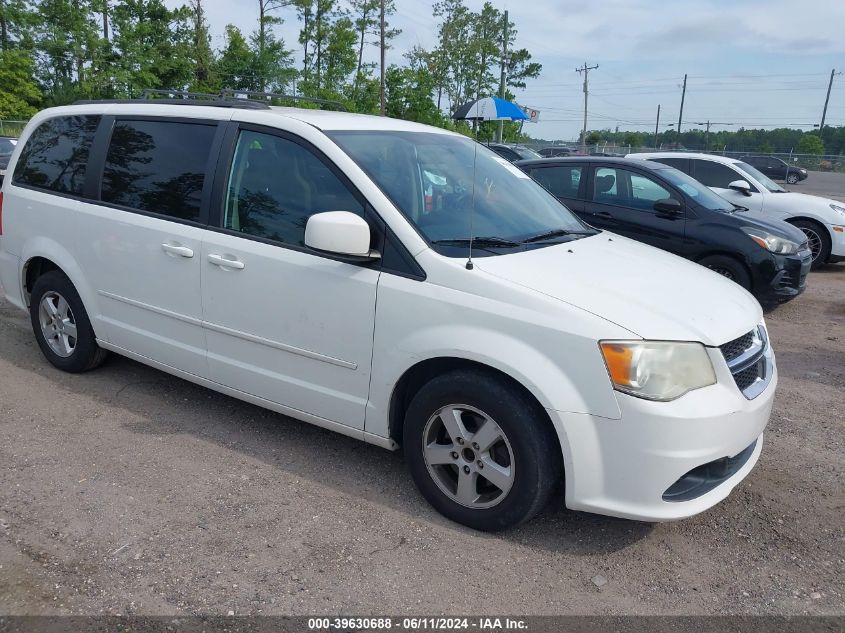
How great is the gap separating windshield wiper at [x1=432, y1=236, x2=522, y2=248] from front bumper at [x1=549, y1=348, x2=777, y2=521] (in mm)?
948

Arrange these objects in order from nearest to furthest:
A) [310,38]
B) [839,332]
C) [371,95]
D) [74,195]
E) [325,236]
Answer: [325,236]
[74,195]
[839,332]
[371,95]
[310,38]

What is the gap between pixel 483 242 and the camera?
3.40 meters

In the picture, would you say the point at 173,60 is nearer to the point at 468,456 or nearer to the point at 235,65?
the point at 235,65

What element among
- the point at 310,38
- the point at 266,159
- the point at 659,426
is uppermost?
the point at 310,38

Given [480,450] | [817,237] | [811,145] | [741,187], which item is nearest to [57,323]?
[480,450]

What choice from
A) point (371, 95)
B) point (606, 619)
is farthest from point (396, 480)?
point (371, 95)

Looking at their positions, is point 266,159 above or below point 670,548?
above

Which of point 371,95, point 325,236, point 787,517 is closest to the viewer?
point 325,236

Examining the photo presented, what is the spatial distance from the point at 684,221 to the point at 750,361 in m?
4.82

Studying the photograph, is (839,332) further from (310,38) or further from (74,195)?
(310,38)

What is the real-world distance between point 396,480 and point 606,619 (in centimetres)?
134

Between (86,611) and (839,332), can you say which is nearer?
(86,611)

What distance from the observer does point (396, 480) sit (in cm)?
366

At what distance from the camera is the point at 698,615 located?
2.69 m
